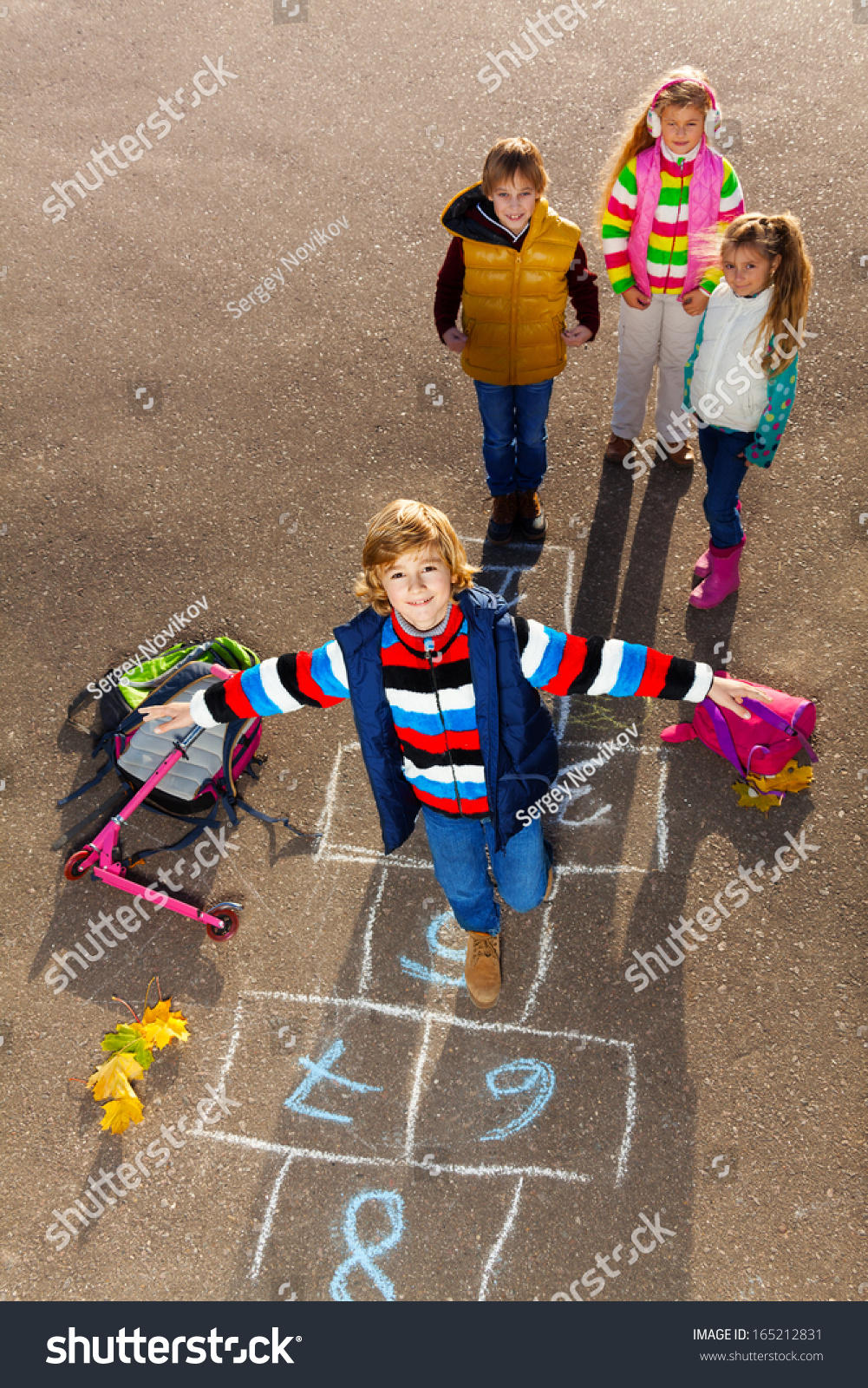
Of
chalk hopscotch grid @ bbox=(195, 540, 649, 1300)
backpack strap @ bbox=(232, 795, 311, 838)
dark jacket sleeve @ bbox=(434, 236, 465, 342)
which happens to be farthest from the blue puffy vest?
dark jacket sleeve @ bbox=(434, 236, 465, 342)

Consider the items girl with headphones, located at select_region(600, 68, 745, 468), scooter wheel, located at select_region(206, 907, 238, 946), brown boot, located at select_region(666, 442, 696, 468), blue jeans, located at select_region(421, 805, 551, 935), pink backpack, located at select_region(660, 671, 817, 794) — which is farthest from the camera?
brown boot, located at select_region(666, 442, 696, 468)

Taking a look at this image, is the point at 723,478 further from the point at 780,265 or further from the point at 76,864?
the point at 76,864

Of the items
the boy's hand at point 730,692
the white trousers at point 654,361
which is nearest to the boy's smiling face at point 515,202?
the white trousers at point 654,361

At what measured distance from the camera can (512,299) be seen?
13.0 ft

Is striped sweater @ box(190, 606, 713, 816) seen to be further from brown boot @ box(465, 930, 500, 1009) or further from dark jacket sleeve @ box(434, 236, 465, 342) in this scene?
dark jacket sleeve @ box(434, 236, 465, 342)

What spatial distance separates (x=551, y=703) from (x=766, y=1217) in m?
2.25

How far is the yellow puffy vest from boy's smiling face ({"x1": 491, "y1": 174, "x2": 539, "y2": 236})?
0.18 ft

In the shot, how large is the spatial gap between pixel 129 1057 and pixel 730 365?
375 cm

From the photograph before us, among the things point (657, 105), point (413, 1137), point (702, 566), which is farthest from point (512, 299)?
point (413, 1137)

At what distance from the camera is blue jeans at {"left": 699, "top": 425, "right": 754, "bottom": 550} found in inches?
158

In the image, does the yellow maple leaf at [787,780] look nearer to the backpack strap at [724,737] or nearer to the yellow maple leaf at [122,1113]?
the backpack strap at [724,737]

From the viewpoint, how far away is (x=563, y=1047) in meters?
3.78

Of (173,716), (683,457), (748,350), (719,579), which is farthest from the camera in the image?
(683,457)
